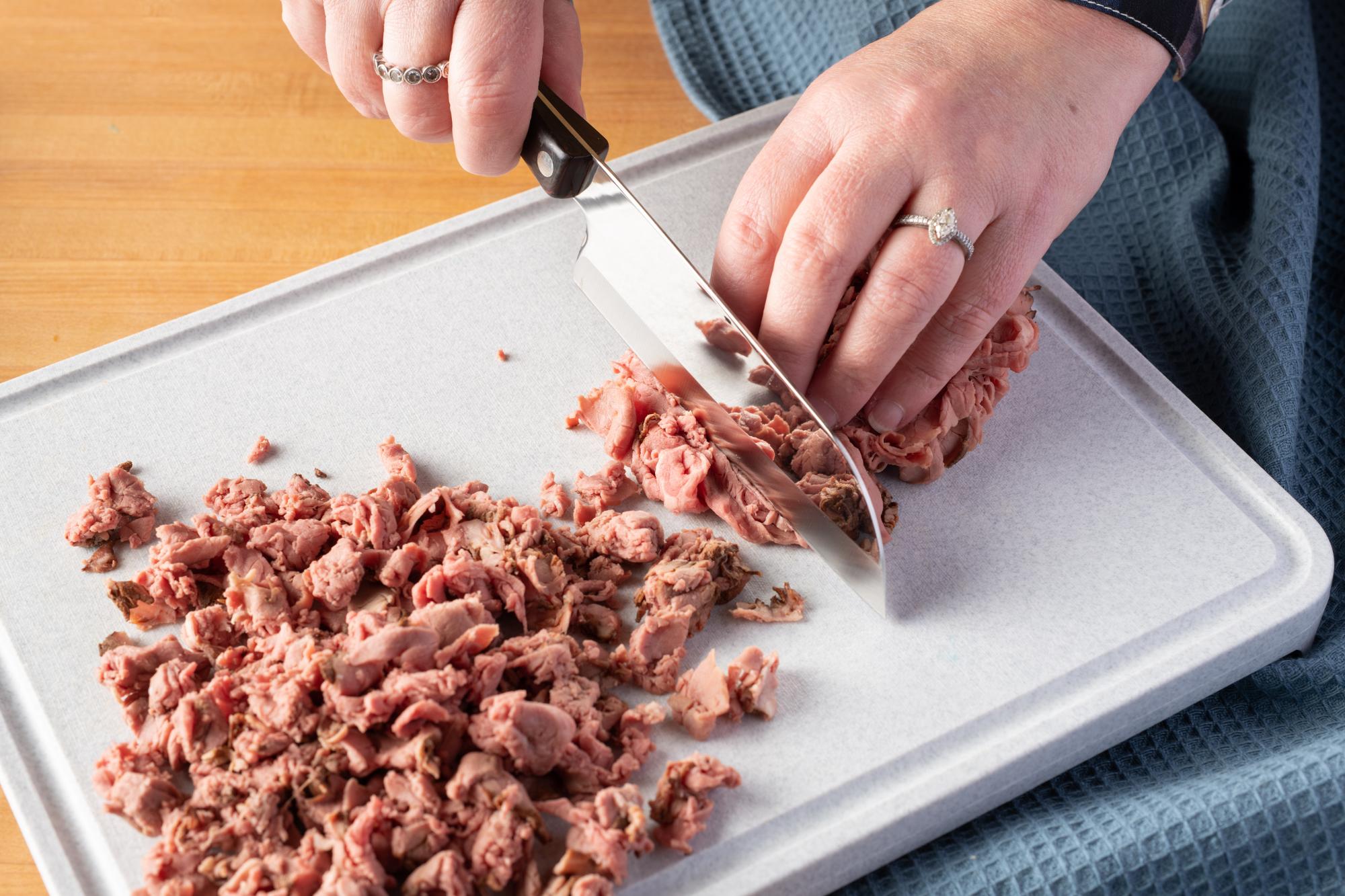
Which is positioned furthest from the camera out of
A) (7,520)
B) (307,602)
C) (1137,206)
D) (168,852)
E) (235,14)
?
(235,14)

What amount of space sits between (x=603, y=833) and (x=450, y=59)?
93 cm

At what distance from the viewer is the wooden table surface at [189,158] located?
1.96m

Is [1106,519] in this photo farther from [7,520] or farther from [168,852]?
[7,520]

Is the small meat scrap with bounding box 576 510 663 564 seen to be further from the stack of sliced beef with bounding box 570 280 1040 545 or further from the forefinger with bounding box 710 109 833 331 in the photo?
the forefinger with bounding box 710 109 833 331

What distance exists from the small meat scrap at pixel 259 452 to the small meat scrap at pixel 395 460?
152mm

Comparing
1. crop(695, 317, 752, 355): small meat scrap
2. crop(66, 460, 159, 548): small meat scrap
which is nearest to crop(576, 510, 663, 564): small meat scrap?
crop(695, 317, 752, 355): small meat scrap

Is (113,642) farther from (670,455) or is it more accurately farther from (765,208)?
(765,208)

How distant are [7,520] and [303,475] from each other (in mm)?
380

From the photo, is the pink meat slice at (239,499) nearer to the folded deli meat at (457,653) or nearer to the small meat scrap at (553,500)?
the folded deli meat at (457,653)

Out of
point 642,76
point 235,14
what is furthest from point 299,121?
point 642,76

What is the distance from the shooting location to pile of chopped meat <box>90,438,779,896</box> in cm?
119

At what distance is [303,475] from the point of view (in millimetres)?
1583

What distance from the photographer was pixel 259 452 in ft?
5.24

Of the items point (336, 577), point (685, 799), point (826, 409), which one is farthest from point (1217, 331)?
point (336, 577)
